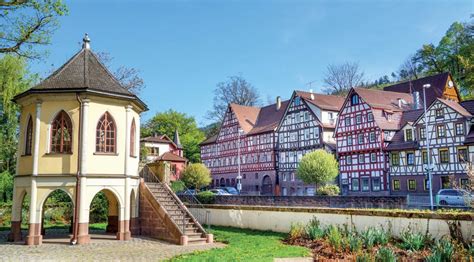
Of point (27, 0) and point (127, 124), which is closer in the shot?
point (27, 0)

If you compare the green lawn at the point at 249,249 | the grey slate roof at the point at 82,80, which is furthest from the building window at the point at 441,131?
the grey slate roof at the point at 82,80

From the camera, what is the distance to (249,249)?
1520cm

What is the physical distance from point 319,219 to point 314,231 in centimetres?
194

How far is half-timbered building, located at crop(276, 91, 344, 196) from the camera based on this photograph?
51.2 metres

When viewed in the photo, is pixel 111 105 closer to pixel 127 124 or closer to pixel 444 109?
pixel 127 124

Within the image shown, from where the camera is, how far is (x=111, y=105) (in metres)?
18.7

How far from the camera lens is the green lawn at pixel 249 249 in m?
13.0

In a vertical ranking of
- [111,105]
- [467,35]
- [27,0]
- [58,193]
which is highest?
[467,35]

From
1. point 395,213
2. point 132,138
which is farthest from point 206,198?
point 395,213

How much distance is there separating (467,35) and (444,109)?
2613cm

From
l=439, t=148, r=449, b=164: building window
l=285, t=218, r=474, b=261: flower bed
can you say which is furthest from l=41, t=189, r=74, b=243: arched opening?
l=439, t=148, r=449, b=164: building window

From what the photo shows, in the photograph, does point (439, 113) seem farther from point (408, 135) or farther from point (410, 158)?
point (410, 158)

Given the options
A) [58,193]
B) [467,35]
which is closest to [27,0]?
[58,193]

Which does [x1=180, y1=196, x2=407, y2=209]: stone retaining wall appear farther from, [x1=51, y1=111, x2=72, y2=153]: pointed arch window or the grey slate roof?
[x1=51, y1=111, x2=72, y2=153]: pointed arch window
